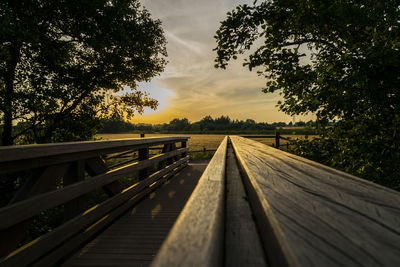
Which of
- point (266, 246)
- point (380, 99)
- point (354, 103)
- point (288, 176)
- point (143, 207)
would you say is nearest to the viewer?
point (266, 246)

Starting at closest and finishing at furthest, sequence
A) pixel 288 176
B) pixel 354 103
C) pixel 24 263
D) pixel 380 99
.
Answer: pixel 288 176
pixel 24 263
pixel 380 99
pixel 354 103

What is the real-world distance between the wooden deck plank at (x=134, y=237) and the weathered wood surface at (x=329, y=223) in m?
1.95

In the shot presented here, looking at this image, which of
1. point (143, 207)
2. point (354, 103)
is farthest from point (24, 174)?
point (354, 103)

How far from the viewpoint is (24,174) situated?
187 inches

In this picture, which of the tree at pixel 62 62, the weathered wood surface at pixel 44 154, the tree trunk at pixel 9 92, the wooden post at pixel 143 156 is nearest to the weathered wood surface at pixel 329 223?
the weathered wood surface at pixel 44 154

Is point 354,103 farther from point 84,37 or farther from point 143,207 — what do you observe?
point 84,37

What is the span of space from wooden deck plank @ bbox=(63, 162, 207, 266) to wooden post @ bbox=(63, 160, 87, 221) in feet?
1.44

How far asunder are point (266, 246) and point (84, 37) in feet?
22.4

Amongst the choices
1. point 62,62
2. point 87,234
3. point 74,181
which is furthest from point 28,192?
point 62,62

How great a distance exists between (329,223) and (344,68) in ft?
11.2

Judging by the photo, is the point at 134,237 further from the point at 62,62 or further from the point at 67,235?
the point at 62,62

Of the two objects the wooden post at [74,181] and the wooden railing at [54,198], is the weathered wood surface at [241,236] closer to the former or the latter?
the wooden railing at [54,198]

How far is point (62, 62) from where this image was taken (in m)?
5.57

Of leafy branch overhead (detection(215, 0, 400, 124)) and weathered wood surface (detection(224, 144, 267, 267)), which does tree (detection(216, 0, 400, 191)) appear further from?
weathered wood surface (detection(224, 144, 267, 267))
